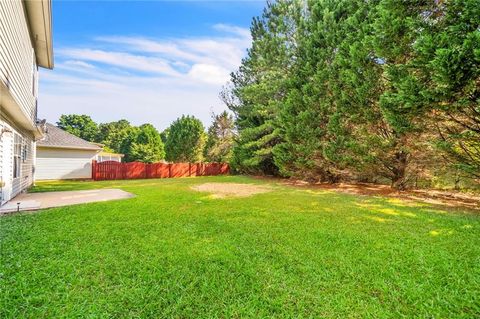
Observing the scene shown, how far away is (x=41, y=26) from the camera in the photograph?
25.4 feet

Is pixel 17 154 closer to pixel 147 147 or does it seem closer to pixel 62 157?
pixel 62 157

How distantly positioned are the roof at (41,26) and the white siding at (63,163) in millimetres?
6166

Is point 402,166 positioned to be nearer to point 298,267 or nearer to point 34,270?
point 298,267

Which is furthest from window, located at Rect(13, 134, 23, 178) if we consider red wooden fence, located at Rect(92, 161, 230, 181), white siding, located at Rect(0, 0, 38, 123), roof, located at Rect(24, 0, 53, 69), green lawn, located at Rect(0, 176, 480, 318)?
red wooden fence, located at Rect(92, 161, 230, 181)

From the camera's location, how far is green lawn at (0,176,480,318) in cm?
221

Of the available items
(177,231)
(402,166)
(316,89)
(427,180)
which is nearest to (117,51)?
(316,89)

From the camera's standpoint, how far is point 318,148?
11.6 meters

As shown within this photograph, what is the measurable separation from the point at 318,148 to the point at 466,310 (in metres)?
9.76

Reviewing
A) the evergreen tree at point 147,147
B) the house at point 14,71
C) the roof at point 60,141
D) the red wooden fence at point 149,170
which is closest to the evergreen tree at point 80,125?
the evergreen tree at point 147,147

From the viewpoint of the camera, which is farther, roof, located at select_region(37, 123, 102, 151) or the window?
roof, located at select_region(37, 123, 102, 151)

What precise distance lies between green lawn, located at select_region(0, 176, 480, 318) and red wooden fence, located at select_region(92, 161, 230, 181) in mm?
11883

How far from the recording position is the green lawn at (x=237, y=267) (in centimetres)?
221

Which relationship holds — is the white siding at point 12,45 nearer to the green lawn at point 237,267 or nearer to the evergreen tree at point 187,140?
the green lawn at point 237,267

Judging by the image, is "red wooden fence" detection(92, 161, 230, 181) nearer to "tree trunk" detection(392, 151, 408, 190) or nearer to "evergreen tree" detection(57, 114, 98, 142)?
"tree trunk" detection(392, 151, 408, 190)
